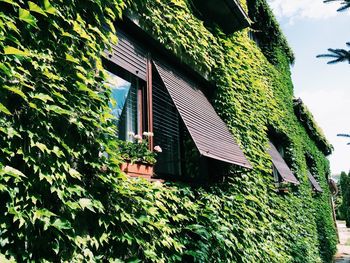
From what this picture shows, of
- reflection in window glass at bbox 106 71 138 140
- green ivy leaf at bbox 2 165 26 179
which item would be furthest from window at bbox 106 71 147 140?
green ivy leaf at bbox 2 165 26 179

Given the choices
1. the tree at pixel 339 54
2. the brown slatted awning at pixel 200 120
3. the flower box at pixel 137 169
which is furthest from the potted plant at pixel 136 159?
the tree at pixel 339 54

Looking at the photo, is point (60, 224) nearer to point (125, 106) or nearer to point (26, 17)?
point (26, 17)

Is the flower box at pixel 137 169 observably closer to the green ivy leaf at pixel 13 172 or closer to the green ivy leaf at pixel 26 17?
the green ivy leaf at pixel 13 172

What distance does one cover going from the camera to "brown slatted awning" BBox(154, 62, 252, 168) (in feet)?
13.4

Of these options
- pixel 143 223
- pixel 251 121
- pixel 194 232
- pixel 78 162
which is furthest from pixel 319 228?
pixel 78 162

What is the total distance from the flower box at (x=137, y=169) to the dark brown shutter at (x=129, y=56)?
1.19 metres

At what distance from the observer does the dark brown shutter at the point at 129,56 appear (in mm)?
3602

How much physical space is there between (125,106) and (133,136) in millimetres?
414

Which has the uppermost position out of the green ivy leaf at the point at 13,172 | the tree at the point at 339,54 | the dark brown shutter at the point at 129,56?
the tree at the point at 339,54

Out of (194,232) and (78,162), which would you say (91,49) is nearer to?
(78,162)

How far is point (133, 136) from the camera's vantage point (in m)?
3.63

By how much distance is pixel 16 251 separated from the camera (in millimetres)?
1874

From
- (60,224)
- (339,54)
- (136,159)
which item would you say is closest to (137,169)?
(136,159)

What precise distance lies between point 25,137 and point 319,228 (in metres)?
12.4
